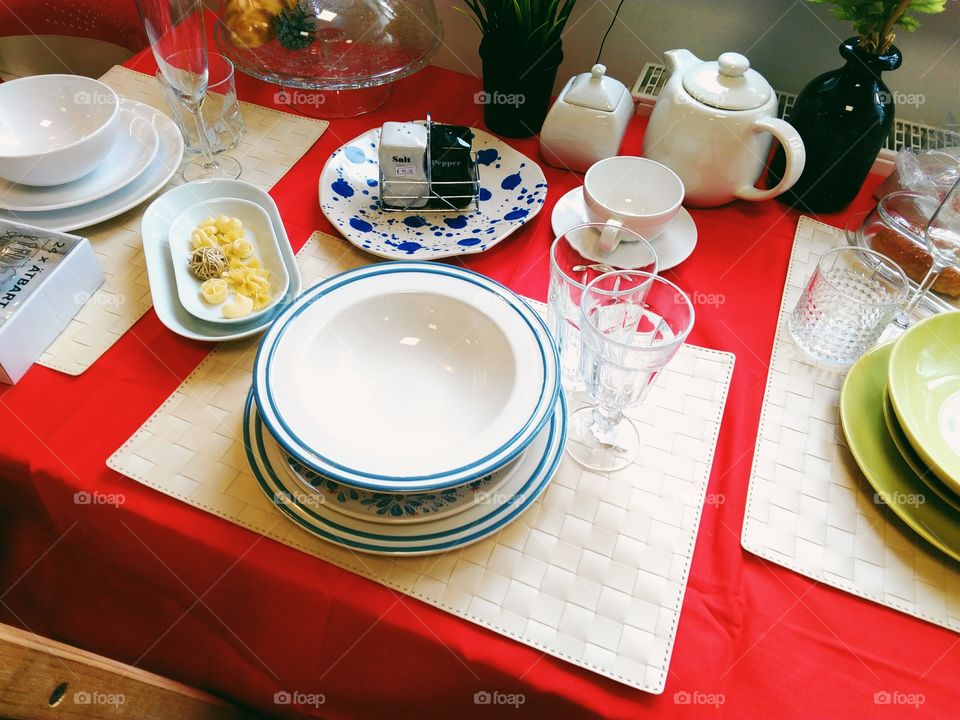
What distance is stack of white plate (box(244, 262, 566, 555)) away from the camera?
1.69 ft

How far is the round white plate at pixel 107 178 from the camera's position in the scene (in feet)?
2.46

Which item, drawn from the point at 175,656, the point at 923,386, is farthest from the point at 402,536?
the point at 923,386

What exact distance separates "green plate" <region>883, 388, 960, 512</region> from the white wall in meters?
0.57

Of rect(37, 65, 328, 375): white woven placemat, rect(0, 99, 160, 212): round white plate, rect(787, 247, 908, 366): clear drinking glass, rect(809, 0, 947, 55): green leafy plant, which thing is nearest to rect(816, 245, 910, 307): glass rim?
rect(787, 247, 908, 366): clear drinking glass

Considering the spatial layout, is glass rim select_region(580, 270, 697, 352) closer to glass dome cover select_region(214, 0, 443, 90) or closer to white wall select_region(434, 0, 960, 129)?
glass dome cover select_region(214, 0, 443, 90)

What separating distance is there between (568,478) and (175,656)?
444mm

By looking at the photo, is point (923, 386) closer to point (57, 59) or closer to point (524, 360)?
point (524, 360)

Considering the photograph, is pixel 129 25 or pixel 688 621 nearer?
pixel 688 621

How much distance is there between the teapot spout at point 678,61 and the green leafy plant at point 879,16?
145 mm

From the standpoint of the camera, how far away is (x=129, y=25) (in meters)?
1.22

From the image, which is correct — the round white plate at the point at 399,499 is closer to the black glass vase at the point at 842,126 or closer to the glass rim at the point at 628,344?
the glass rim at the point at 628,344

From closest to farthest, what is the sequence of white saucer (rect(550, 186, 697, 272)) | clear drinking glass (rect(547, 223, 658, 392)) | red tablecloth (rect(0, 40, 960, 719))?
red tablecloth (rect(0, 40, 960, 719))
clear drinking glass (rect(547, 223, 658, 392))
white saucer (rect(550, 186, 697, 272))

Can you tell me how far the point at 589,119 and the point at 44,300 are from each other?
0.63 metres

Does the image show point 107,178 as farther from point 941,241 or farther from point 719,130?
point 941,241
